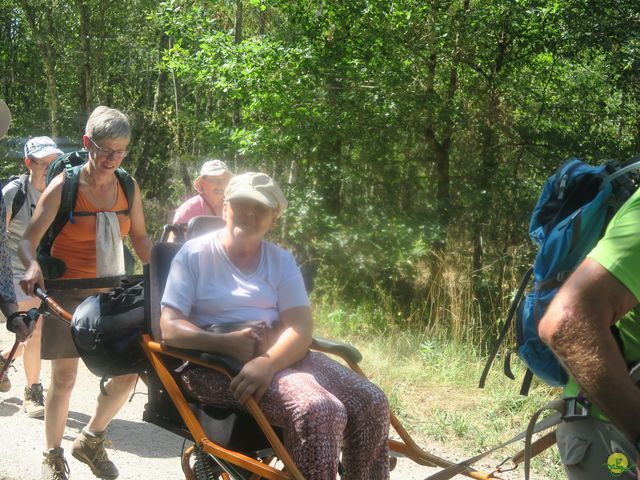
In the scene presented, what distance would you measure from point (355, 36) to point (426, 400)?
17.8 ft

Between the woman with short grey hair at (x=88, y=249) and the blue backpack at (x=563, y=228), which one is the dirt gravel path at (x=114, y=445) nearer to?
the woman with short grey hair at (x=88, y=249)

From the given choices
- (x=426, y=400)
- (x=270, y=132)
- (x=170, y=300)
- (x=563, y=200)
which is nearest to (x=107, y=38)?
(x=270, y=132)

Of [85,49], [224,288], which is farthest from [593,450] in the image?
[85,49]

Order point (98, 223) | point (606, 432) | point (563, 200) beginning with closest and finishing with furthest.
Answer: point (606, 432), point (563, 200), point (98, 223)

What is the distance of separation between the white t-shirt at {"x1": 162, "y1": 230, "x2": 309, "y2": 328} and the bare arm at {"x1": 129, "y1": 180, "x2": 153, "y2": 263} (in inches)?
51.7

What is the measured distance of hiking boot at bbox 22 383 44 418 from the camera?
5719mm

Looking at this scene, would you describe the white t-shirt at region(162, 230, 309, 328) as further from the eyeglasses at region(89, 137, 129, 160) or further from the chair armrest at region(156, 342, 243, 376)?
the eyeglasses at region(89, 137, 129, 160)

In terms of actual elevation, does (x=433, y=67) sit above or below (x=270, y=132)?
above

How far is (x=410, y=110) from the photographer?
32.7ft

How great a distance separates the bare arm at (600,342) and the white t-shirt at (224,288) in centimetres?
174

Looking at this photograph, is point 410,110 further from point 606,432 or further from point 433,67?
Answer: point 606,432

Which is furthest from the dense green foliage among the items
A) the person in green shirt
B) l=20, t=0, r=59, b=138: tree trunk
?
the person in green shirt

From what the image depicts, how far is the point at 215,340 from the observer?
318cm

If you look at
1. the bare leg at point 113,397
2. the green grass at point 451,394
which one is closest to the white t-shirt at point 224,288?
the bare leg at point 113,397
